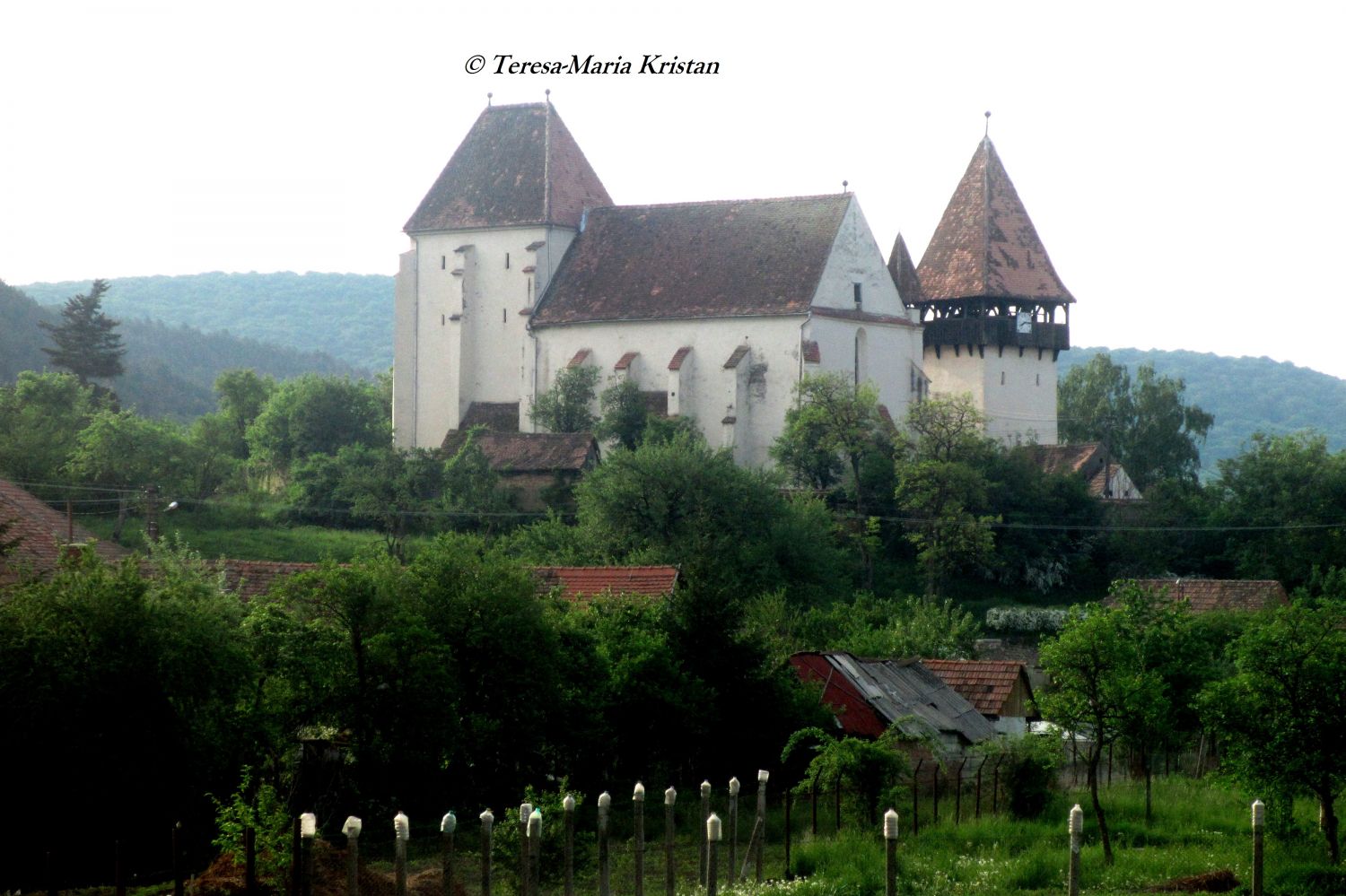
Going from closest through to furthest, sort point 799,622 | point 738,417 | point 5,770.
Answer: point 5,770 < point 799,622 < point 738,417

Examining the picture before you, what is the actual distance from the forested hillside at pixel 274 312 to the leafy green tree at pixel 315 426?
10930cm

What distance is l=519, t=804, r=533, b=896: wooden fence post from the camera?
15.5m

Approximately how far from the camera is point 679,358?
59062mm

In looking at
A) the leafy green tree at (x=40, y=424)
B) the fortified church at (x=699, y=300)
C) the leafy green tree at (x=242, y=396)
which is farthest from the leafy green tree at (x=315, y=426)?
the leafy green tree at (x=242, y=396)

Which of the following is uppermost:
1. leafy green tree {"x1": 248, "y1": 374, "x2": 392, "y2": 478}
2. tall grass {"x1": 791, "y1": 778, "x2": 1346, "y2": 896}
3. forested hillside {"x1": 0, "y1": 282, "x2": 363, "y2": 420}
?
forested hillside {"x1": 0, "y1": 282, "x2": 363, "y2": 420}

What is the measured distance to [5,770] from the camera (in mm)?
18672

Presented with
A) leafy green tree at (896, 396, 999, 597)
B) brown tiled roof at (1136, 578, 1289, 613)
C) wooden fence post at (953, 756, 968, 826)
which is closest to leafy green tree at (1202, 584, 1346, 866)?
wooden fence post at (953, 756, 968, 826)

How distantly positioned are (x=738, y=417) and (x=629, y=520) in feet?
45.6

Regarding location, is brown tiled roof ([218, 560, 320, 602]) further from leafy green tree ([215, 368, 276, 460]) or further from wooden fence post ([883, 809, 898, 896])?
leafy green tree ([215, 368, 276, 460])

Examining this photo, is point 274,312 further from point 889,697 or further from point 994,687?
point 889,697

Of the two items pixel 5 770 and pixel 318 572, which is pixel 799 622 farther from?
pixel 5 770

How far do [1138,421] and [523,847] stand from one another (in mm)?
70107

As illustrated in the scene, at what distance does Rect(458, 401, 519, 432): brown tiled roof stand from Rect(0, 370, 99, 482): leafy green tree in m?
11.5

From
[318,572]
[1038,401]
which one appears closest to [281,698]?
[318,572]
